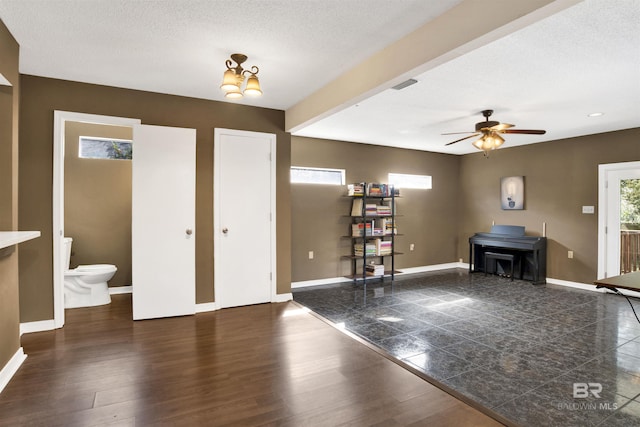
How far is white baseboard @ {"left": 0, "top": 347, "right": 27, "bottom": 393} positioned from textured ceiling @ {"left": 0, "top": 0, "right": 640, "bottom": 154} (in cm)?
232

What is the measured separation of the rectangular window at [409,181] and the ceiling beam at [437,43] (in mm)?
3327

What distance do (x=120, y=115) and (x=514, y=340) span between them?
4416 mm

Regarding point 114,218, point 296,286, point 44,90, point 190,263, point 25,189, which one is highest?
point 44,90

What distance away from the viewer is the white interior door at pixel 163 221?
11.6 ft

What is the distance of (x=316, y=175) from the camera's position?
5727 mm

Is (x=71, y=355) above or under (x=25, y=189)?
under

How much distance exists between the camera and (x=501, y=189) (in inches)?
259

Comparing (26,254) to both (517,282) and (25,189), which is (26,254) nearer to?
(25,189)

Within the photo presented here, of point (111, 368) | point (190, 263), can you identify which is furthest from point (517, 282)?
point (111, 368)

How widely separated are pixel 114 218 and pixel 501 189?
21.4 feet

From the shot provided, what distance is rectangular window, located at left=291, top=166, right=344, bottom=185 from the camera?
5531 mm

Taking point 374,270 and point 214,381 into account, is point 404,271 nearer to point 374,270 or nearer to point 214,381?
point 374,270

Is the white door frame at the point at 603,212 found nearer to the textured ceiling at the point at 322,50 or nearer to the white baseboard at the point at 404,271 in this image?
the textured ceiling at the point at 322,50

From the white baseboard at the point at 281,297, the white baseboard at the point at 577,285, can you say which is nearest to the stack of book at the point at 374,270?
the white baseboard at the point at 281,297
